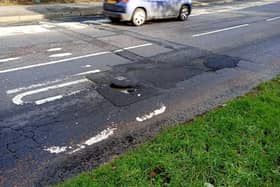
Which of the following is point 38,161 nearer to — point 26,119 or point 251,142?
point 26,119

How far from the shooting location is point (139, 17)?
11.9m

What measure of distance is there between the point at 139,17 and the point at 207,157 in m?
9.33

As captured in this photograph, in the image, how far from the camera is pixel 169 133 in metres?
3.92

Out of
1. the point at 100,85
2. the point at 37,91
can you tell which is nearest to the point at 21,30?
the point at 37,91

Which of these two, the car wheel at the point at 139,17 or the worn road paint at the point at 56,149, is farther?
the car wheel at the point at 139,17

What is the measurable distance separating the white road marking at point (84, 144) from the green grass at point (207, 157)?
0.56m

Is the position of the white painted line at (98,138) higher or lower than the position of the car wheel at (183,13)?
lower

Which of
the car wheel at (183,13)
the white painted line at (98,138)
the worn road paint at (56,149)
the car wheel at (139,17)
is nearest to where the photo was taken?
the worn road paint at (56,149)

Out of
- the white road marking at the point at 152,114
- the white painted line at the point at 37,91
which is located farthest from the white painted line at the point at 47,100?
the white road marking at the point at 152,114

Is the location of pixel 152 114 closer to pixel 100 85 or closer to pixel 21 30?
pixel 100 85

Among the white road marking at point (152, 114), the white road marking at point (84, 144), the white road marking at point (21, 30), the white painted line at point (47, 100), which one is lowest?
the white road marking at point (84, 144)

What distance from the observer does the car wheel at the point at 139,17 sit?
38.6 ft

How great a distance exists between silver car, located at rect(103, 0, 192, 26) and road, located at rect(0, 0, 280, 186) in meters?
0.73

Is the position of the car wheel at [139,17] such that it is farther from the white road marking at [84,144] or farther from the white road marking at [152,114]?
the white road marking at [84,144]
